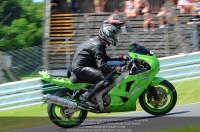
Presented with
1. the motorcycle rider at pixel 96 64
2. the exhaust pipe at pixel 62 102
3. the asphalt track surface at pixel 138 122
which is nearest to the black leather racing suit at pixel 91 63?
the motorcycle rider at pixel 96 64

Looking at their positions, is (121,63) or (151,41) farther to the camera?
(151,41)

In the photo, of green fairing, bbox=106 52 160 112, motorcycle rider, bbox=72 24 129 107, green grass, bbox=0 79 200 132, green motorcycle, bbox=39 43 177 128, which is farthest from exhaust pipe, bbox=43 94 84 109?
green grass, bbox=0 79 200 132

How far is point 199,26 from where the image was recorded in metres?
14.5

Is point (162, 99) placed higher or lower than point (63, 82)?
lower

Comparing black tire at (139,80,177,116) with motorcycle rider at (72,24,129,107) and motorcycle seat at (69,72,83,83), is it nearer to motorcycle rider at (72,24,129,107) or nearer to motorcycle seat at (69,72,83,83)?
motorcycle rider at (72,24,129,107)

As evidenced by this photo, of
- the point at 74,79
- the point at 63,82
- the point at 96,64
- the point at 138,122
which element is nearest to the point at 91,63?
the point at 96,64

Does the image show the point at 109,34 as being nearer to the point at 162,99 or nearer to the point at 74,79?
the point at 74,79

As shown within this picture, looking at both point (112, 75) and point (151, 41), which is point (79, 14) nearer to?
point (151, 41)

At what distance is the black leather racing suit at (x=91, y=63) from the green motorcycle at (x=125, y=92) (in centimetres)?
12

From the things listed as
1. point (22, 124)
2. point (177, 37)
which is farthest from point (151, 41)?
point (22, 124)

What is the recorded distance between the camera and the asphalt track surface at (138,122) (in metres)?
8.69

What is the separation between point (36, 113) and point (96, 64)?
3.15 metres

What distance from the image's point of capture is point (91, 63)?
9500 millimetres

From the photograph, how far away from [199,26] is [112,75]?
5.74m
